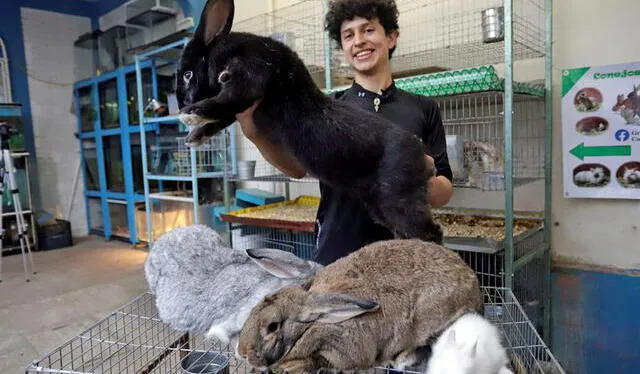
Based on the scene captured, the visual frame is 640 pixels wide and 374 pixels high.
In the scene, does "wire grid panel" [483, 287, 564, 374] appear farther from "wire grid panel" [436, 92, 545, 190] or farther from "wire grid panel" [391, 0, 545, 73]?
"wire grid panel" [391, 0, 545, 73]

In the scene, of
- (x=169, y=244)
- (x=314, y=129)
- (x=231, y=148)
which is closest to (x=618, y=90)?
(x=314, y=129)

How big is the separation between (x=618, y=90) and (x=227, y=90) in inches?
81.3

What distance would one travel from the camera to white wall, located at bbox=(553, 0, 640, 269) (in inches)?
79.4

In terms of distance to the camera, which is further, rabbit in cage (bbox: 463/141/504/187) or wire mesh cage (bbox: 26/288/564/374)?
rabbit in cage (bbox: 463/141/504/187)

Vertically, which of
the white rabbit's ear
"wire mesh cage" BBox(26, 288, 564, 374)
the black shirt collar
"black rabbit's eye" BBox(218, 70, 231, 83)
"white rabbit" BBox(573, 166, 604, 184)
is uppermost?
the black shirt collar

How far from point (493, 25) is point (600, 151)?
846 millimetres

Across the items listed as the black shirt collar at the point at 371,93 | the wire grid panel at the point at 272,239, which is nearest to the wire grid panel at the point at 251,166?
the wire grid panel at the point at 272,239

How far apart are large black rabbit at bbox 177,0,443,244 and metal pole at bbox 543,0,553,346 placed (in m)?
1.67

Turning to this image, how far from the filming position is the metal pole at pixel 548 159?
2.15 m

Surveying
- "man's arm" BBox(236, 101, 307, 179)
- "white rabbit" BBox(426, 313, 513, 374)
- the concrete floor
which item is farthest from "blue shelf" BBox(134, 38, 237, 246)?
"white rabbit" BBox(426, 313, 513, 374)

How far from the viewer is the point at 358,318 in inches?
24.8

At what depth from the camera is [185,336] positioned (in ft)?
3.09

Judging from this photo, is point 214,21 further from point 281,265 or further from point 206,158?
point 206,158

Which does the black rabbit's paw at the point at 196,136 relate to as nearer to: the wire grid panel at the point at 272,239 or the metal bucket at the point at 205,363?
the metal bucket at the point at 205,363
